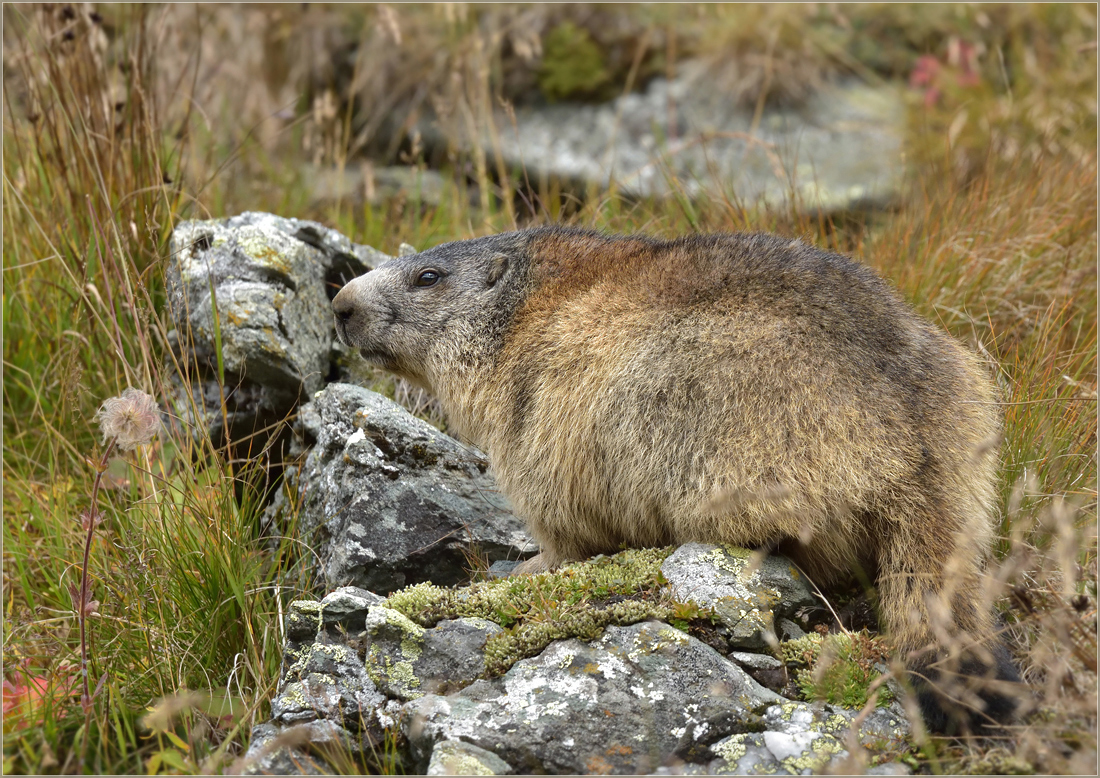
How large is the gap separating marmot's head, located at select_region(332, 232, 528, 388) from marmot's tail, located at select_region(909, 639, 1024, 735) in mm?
2899

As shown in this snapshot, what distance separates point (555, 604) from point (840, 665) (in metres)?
1.21

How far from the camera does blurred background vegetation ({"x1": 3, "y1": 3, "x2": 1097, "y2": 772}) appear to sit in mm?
3977

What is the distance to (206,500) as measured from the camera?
15.3 ft

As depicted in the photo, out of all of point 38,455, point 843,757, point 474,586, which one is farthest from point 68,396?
point 843,757

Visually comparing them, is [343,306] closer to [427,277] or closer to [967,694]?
[427,277]

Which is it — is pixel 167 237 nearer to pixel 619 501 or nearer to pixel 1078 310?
pixel 619 501

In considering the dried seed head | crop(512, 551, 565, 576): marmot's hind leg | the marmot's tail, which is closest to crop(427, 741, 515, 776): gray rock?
crop(512, 551, 565, 576): marmot's hind leg

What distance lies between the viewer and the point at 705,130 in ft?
38.0

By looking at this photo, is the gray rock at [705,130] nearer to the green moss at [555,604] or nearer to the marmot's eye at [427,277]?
the marmot's eye at [427,277]

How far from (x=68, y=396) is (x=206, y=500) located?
4.05 feet

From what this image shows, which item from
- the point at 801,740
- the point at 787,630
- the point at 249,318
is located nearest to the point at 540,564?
the point at 787,630

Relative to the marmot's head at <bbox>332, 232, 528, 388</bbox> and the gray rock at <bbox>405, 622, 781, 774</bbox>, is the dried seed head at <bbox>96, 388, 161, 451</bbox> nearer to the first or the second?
the gray rock at <bbox>405, 622, 781, 774</bbox>

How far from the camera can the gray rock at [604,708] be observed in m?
3.51

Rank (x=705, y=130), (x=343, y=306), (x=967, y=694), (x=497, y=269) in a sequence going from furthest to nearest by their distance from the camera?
(x=705, y=130), (x=343, y=306), (x=497, y=269), (x=967, y=694)
